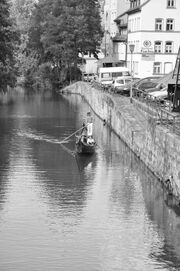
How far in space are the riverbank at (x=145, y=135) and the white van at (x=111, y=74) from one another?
12.2 m

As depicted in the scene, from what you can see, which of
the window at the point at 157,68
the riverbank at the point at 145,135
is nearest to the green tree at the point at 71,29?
the window at the point at 157,68

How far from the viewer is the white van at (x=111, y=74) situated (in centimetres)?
7925

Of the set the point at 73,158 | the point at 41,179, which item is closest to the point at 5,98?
the point at 73,158

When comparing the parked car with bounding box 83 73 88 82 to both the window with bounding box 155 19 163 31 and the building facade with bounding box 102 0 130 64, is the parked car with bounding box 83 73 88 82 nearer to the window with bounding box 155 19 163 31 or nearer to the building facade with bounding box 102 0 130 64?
the building facade with bounding box 102 0 130 64

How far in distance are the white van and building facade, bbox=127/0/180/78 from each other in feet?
5.53

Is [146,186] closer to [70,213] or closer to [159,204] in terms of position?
[159,204]

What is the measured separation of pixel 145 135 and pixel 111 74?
4266 cm

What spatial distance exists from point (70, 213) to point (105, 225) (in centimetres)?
225

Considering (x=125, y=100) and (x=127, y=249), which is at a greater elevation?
(x=125, y=100)

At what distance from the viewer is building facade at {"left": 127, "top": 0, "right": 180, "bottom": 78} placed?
77.6 meters

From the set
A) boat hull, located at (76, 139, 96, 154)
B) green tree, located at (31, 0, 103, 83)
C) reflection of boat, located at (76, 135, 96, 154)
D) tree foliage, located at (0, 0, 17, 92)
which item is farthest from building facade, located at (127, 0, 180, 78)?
boat hull, located at (76, 139, 96, 154)

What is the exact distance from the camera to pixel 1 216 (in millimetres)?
→ 28328

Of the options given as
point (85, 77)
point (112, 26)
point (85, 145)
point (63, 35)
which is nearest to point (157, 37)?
point (63, 35)

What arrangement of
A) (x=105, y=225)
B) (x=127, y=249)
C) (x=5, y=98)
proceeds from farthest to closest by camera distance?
(x=5, y=98) → (x=105, y=225) → (x=127, y=249)
